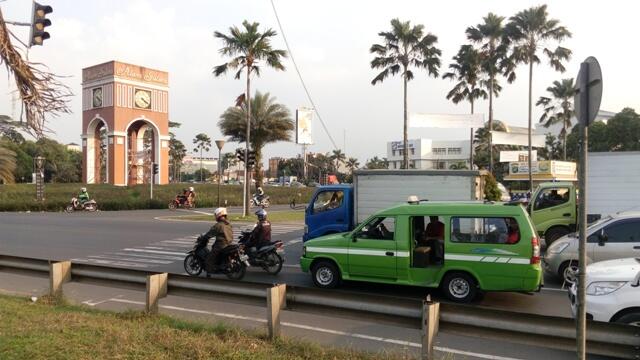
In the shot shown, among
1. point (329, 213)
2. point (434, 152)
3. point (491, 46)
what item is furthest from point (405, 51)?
point (434, 152)

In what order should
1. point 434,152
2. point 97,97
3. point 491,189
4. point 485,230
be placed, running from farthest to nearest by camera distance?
point 434,152, point 97,97, point 491,189, point 485,230

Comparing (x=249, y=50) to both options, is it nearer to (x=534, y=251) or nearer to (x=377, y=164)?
(x=534, y=251)

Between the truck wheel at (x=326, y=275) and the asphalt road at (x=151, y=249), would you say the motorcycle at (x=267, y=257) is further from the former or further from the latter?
the truck wheel at (x=326, y=275)

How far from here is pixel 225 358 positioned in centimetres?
516

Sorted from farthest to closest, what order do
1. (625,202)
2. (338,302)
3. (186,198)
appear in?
1. (186,198)
2. (625,202)
3. (338,302)

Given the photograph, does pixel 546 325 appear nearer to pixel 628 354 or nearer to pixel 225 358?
pixel 628 354

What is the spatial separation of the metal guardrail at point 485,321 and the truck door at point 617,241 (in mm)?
6341

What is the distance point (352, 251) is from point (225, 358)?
495cm

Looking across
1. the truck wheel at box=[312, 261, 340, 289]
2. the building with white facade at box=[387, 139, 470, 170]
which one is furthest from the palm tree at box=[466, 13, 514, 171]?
the building with white facade at box=[387, 139, 470, 170]

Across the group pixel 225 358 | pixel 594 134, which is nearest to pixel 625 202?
pixel 225 358

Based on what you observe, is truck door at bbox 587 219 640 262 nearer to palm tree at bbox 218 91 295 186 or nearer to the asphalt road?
the asphalt road

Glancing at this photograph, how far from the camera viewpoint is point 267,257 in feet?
39.5

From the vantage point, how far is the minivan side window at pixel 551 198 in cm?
1534

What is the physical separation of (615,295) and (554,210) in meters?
9.61
